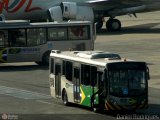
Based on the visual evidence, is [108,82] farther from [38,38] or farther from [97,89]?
[38,38]

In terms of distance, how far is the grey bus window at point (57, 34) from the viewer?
4194 cm

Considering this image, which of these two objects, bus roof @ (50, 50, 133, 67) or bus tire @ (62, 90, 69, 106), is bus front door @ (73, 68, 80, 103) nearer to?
bus roof @ (50, 50, 133, 67)

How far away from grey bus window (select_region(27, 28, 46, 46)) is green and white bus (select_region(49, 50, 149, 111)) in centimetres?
1583

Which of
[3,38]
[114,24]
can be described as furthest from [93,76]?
[114,24]

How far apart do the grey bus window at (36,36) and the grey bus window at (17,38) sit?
1.11 ft

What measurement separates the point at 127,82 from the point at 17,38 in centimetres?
1916

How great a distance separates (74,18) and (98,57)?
3538 cm

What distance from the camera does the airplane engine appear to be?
197 ft

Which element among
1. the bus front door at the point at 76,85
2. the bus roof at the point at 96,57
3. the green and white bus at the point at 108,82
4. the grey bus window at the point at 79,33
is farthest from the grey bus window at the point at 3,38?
the bus front door at the point at 76,85

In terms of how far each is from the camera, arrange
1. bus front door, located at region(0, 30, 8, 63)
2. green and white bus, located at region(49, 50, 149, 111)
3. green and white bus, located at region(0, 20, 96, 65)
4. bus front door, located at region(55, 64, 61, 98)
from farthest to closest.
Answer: green and white bus, located at region(0, 20, 96, 65) → bus front door, located at region(0, 30, 8, 63) → bus front door, located at region(55, 64, 61, 98) → green and white bus, located at region(49, 50, 149, 111)

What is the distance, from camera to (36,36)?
41.8 meters

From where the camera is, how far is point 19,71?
40.4 m

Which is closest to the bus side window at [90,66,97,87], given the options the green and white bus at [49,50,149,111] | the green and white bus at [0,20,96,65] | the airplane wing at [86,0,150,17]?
the green and white bus at [49,50,149,111]

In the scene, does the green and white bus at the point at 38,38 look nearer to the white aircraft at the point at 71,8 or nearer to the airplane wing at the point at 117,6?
the white aircraft at the point at 71,8
